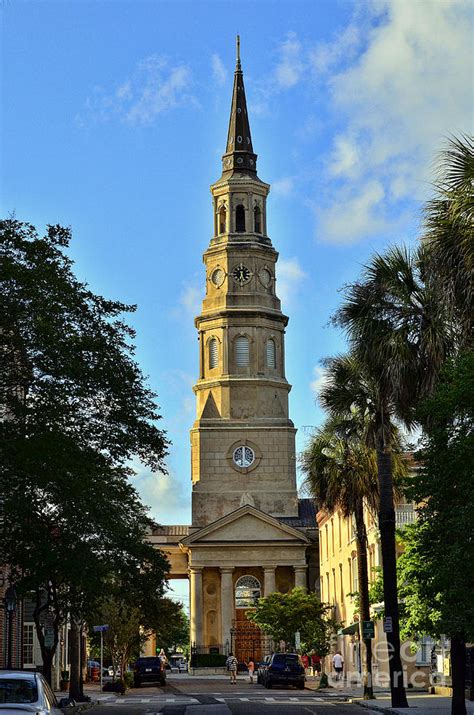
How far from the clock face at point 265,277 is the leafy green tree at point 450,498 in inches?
2807

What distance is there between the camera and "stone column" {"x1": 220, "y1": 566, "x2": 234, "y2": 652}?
290 ft

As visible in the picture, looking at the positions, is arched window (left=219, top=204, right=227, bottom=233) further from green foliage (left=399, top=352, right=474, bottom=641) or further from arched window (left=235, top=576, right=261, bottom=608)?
green foliage (left=399, top=352, right=474, bottom=641)

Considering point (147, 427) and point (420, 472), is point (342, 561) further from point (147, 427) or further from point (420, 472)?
point (420, 472)

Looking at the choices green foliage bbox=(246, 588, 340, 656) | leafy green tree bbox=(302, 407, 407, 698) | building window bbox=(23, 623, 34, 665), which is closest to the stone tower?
green foliage bbox=(246, 588, 340, 656)

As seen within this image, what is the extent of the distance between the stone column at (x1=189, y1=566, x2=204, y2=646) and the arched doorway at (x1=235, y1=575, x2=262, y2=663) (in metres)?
2.67

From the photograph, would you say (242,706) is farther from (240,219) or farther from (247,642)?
(240,219)

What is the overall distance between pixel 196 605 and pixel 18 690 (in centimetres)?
7564

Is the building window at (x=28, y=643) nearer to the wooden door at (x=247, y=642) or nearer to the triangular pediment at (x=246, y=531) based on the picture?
the triangular pediment at (x=246, y=531)

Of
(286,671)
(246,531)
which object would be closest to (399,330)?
(286,671)

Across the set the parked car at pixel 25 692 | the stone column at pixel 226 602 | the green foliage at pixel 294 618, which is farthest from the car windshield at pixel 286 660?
→ the parked car at pixel 25 692

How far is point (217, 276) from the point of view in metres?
95.8

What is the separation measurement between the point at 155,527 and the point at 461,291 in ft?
64.0


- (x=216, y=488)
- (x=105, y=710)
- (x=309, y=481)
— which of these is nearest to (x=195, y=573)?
(x=216, y=488)

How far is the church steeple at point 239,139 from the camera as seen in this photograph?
97625 millimetres
